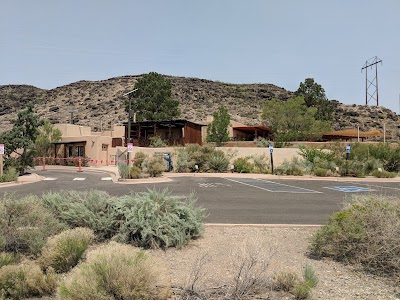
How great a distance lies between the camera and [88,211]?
8703 mm

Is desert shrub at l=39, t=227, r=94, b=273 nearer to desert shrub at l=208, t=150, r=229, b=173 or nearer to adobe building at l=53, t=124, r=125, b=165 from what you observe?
desert shrub at l=208, t=150, r=229, b=173

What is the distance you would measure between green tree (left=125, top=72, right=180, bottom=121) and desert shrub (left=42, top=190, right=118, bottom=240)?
52514mm

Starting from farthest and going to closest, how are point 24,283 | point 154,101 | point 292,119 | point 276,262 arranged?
point 154,101 → point 292,119 → point 276,262 → point 24,283

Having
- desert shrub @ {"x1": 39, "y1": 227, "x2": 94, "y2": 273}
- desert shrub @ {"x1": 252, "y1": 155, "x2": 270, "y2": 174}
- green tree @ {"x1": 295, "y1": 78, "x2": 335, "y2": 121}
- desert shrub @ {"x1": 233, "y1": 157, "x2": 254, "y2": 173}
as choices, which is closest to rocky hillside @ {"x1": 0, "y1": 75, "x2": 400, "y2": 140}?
green tree @ {"x1": 295, "y1": 78, "x2": 335, "y2": 121}

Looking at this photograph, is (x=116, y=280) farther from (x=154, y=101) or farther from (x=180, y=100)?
(x=180, y=100)

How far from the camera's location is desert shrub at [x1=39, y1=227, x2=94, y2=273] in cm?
664

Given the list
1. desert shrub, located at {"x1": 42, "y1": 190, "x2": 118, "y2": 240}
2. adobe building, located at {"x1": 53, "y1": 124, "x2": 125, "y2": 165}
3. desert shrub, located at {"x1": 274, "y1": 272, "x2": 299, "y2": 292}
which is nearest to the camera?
desert shrub, located at {"x1": 274, "y1": 272, "x2": 299, "y2": 292}

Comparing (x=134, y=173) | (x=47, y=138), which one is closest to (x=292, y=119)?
(x=47, y=138)

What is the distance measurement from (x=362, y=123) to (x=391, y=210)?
81.7m

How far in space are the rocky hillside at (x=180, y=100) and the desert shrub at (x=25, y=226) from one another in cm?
6760

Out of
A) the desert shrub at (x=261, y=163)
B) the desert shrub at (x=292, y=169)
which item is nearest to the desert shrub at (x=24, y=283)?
the desert shrub at (x=292, y=169)

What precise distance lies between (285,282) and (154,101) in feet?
194

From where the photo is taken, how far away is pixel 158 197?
348 inches

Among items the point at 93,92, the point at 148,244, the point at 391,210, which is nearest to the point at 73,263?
the point at 148,244
